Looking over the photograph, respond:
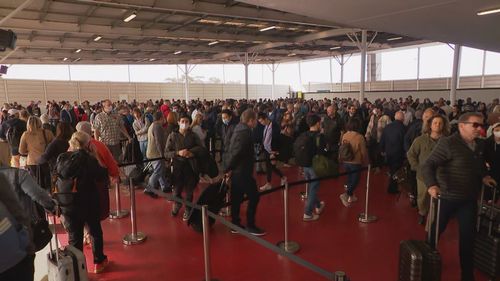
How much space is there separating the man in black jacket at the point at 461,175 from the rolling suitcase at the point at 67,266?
323 centimetres

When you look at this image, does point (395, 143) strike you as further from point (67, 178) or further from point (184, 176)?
point (67, 178)

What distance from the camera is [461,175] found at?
301 centimetres

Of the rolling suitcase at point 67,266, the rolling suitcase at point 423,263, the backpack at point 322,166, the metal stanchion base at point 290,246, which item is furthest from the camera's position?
the backpack at point 322,166

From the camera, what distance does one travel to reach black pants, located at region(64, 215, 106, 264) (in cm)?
348

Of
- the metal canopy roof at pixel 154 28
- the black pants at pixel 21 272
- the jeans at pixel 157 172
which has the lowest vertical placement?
the jeans at pixel 157 172

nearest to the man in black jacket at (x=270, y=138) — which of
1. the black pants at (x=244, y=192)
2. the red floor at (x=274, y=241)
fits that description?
the red floor at (x=274, y=241)

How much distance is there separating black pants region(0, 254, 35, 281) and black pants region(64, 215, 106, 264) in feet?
4.03

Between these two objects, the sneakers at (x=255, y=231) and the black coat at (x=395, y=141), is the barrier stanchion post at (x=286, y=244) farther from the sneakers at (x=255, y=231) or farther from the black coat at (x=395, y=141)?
the black coat at (x=395, y=141)

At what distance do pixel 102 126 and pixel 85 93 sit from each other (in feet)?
81.7

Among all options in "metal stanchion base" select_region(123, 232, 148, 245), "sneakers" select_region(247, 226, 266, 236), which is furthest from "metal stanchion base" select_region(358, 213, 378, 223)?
"metal stanchion base" select_region(123, 232, 148, 245)

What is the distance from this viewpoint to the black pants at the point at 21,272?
2080 millimetres

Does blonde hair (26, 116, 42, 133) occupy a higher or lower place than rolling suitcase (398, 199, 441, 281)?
higher

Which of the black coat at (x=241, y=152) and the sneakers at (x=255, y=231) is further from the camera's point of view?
the sneakers at (x=255, y=231)

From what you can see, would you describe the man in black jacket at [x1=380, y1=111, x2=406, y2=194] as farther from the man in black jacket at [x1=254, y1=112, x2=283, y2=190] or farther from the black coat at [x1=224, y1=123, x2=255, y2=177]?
the black coat at [x1=224, y1=123, x2=255, y2=177]
